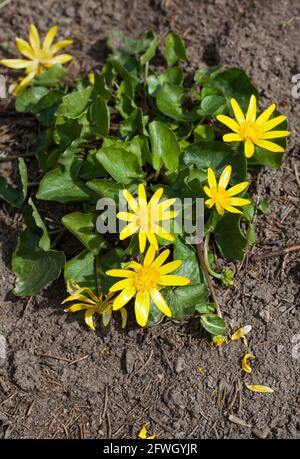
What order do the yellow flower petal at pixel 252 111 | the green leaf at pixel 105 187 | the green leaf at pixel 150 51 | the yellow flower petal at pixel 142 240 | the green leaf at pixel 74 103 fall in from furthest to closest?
the green leaf at pixel 150 51 → the green leaf at pixel 74 103 → the yellow flower petal at pixel 252 111 → the green leaf at pixel 105 187 → the yellow flower petal at pixel 142 240

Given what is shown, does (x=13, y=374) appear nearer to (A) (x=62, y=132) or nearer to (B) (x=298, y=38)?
(A) (x=62, y=132)

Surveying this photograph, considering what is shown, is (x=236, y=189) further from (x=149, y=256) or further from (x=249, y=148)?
(x=149, y=256)

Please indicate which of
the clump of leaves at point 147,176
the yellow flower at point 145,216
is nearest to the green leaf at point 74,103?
the clump of leaves at point 147,176

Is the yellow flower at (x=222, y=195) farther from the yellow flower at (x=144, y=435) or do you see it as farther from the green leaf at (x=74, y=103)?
the yellow flower at (x=144, y=435)

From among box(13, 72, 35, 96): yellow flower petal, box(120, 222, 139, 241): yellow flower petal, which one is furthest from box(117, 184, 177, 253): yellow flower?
box(13, 72, 35, 96): yellow flower petal

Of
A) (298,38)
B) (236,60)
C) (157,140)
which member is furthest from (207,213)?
(298,38)

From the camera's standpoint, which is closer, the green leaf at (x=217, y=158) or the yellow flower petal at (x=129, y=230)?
the yellow flower petal at (x=129, y=230)
